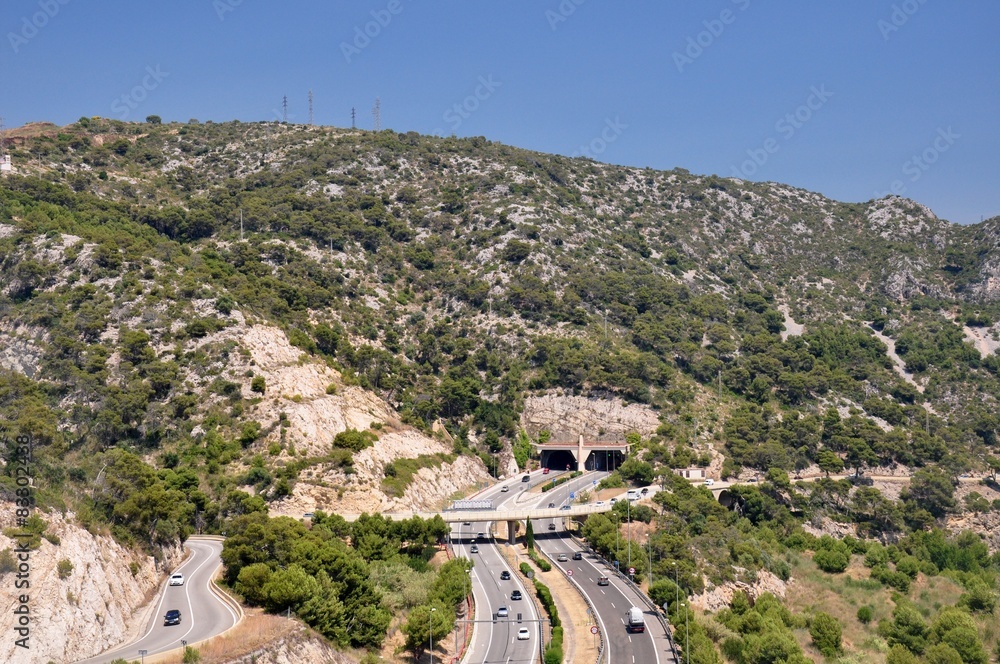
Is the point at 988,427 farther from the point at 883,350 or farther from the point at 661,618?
the point at 661,618

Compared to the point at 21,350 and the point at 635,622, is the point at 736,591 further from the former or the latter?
the point at 21,350

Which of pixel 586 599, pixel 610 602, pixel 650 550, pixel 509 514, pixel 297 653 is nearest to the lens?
pixel 297 653

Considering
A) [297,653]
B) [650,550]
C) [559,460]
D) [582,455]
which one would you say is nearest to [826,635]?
[650,550]

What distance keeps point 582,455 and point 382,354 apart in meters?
36.4

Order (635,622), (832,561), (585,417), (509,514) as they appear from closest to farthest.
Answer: (635,622) < (509,514) < (832,561) < (585,417)

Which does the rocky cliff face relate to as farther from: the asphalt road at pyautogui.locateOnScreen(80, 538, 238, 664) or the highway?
the highway

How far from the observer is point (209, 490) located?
272 feet

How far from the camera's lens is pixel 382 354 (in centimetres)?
13250

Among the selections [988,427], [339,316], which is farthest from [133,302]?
[988,427]

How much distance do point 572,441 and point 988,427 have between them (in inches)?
3088

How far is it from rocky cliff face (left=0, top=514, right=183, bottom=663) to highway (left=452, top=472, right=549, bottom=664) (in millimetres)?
23503

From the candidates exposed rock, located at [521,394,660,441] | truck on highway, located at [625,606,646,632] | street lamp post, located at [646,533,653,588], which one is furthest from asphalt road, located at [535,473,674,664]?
exposed rock, located at [521,394,660,441]

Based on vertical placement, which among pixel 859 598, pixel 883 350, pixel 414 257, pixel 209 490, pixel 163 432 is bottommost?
pixel 859 598

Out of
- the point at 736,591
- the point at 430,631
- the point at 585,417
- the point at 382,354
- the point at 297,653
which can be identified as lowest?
the point at 736,591
